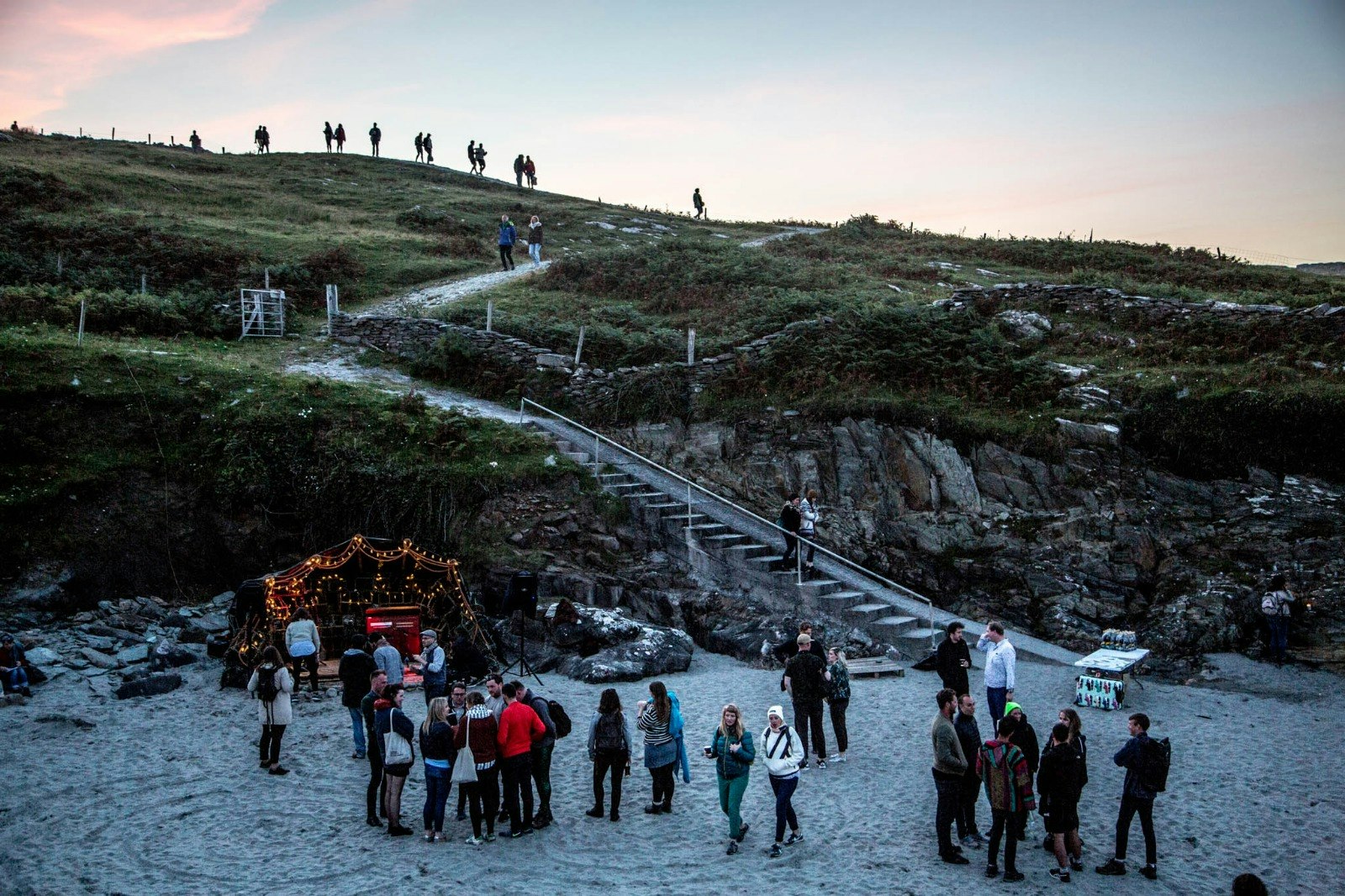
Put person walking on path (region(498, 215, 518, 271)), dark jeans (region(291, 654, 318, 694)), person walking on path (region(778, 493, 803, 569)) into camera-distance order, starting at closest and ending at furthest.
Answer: dark jeans (region(291, 654, 318, 694)) < person walking on path (region(778, 493, 803, 569)) < person walking on path (region(498, 215, 518, 271))

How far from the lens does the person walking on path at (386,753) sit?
9930 mm

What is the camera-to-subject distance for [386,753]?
391 inches

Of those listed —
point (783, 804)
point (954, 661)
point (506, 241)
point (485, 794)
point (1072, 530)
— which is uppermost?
point (506, 241)

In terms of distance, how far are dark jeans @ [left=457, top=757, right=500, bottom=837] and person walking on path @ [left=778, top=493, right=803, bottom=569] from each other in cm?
906

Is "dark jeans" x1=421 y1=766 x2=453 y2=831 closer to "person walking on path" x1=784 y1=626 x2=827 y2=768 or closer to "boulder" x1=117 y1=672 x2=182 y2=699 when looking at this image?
"person walking on path" x1=784 y1=626 x2=827 y2=768

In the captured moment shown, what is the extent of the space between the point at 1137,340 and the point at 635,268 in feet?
61.1

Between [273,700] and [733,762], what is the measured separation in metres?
5.83

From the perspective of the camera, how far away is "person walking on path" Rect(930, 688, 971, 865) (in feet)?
30.8

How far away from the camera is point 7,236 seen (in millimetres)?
34250

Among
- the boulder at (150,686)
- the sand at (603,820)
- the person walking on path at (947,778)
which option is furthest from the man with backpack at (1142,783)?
the boulder at (150,686)

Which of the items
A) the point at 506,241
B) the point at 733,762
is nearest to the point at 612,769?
the point at 733,762

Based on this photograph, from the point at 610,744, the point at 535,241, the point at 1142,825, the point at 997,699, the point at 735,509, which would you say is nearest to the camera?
the point at 1142,825

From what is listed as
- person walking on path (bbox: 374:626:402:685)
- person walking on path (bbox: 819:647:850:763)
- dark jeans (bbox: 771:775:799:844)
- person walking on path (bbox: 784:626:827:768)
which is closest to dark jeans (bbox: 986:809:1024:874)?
dark jeans (bbox: 771:775:799:844)

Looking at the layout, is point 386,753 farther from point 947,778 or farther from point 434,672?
point 947,778
